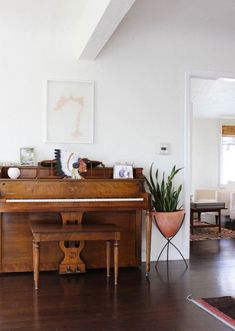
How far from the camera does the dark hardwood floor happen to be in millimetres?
2727

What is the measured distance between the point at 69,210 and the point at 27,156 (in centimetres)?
83

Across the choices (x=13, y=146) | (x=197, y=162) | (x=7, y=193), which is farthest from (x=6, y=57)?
(x=197, y=162)

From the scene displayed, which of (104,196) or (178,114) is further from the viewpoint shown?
(178,114)

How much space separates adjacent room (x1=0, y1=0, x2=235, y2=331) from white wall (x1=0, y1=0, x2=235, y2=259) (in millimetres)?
12

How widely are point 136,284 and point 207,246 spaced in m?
2.11

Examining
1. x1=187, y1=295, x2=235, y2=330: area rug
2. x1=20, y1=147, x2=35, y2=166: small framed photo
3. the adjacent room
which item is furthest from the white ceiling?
x1=187, y1=295, x2=235, y2=330: area rug

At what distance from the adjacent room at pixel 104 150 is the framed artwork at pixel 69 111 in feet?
0.04

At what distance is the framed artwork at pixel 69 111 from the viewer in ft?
14.3

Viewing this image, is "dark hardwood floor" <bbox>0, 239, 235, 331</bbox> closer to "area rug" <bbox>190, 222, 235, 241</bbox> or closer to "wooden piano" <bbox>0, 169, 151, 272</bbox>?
"wooden piano" <bbox>0, 169, 151, 272</bbox>

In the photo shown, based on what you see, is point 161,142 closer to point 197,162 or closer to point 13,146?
point 13,146

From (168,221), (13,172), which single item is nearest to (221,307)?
(168,221)

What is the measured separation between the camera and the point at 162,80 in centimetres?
468

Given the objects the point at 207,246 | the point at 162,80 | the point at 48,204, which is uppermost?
the point at 162,80

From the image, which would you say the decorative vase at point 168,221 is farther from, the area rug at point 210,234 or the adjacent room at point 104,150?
the area rug at point 210,234
